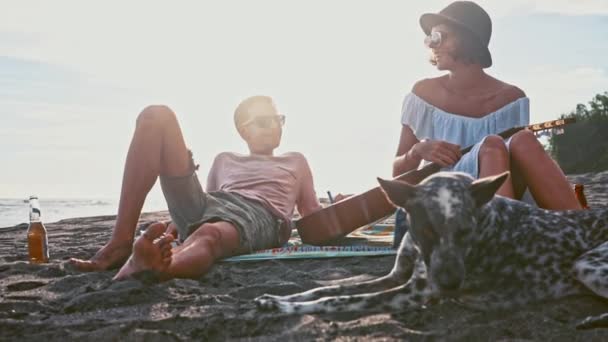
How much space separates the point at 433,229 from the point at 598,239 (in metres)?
1.10

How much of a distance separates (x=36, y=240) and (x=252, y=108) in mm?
2211

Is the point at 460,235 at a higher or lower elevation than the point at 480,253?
higher

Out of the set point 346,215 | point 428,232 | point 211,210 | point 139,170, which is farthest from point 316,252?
point 428,232

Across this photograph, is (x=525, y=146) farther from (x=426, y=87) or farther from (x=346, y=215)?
(x=346, y=215)

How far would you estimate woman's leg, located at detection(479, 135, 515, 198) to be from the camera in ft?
12.7

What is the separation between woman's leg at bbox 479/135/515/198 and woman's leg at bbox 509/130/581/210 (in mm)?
106

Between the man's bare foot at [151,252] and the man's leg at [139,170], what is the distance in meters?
0.57

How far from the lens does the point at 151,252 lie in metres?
3.73

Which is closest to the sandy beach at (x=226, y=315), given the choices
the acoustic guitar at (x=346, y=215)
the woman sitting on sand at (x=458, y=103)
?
the acoustic guitar at (x=346, y=215)

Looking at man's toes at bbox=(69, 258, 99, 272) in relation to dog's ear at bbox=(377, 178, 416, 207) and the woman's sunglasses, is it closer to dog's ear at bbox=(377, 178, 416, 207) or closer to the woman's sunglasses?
dog's ear at bbox=(377, 178, 416, 207)

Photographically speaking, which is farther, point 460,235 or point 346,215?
point 346,215

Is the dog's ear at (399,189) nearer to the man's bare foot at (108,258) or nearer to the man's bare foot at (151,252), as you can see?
the man's bare foot at (151,252)

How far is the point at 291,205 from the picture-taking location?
5.38m

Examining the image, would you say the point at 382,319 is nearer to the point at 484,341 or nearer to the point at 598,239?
the point at 484,341
